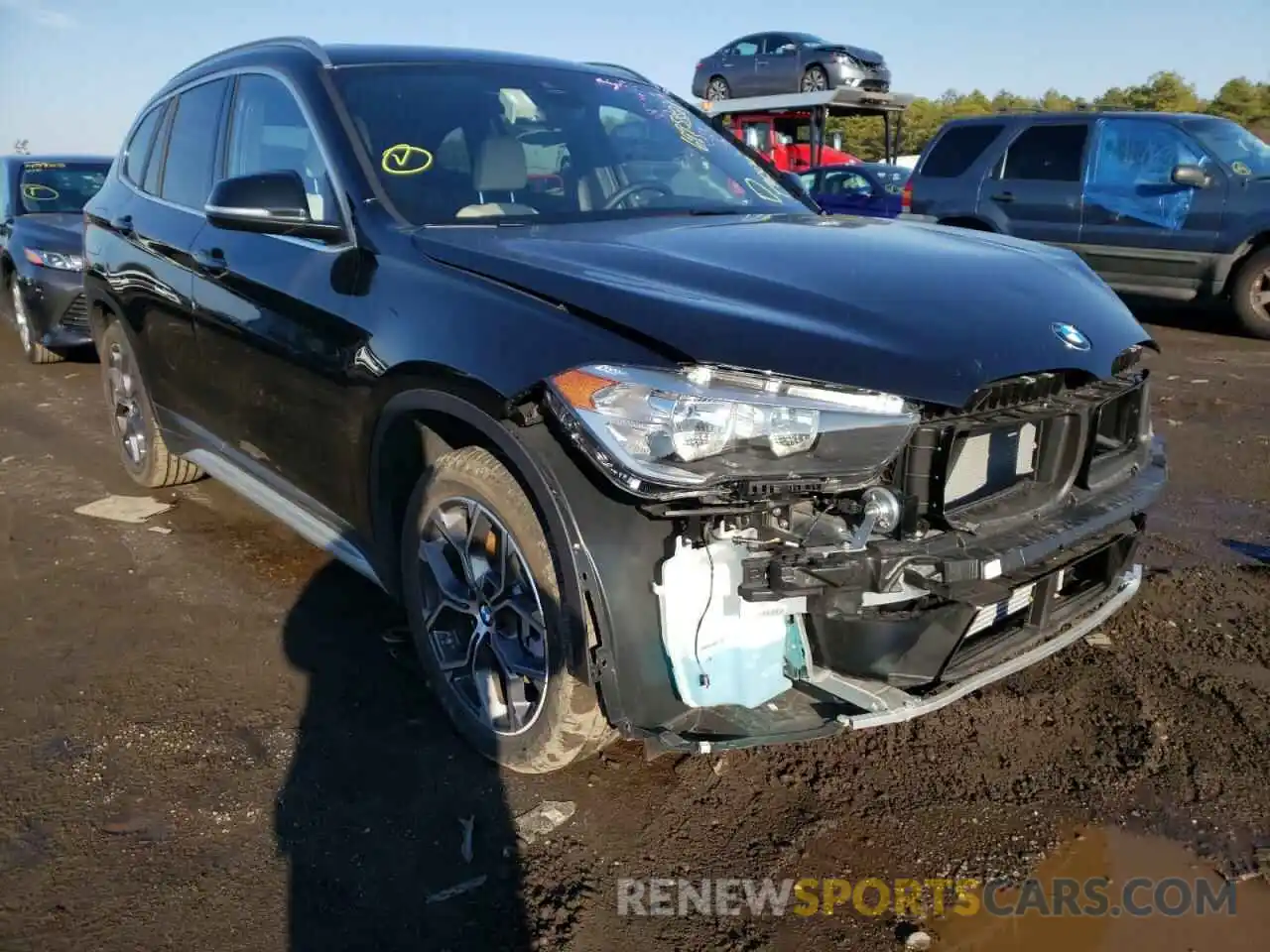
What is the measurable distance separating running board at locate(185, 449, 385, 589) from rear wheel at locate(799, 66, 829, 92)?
16.6m

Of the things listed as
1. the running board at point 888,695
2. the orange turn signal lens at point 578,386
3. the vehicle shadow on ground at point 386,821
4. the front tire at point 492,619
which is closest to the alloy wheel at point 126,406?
the vehicle shadow on ground at point 386,821

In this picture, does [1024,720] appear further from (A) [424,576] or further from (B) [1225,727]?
(A) [424,576]

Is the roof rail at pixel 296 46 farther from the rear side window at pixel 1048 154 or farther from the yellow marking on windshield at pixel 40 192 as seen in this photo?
the rear side window at pixel 1048 154

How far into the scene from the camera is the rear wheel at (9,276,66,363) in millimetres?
8465

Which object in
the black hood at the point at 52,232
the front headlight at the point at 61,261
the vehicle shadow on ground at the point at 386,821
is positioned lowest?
the vehicle shadow on ground at the point at 386,821

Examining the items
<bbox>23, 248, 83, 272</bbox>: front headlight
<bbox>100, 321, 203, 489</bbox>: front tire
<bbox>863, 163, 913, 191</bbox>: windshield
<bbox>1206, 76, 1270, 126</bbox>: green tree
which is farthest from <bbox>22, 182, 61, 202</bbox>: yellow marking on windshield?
<bbox>1206, 76, 1270, 126</bbox>: green tree

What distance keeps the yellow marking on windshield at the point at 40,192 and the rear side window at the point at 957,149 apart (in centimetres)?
822

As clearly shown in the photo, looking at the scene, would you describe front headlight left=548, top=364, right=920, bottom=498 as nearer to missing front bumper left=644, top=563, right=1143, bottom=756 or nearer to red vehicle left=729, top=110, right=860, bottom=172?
missing front bumper left=644, top=563, right=1143, bottom=756

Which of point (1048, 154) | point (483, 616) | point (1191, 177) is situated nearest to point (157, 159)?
point (483, 616)

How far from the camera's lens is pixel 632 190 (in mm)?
3490

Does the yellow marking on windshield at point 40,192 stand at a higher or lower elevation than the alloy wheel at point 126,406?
higher

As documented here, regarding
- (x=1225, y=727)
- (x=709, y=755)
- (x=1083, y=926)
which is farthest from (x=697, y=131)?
(x=1083, y=926)

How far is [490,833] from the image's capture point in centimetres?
259

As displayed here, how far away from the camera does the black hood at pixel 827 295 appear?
7.20 ft
